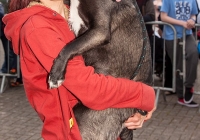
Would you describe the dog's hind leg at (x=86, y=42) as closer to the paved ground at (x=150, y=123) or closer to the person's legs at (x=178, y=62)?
the paved ground at (x=150, y=123)

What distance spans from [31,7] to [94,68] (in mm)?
465

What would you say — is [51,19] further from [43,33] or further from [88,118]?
[88,118]

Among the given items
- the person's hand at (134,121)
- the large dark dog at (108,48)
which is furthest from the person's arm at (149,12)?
the person's hand at (134,121)

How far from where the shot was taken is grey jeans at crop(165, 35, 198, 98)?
7344 millimetres

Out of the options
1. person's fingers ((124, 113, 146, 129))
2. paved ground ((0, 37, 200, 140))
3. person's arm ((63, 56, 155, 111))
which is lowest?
paved ground ((0, 37, 200, 140))

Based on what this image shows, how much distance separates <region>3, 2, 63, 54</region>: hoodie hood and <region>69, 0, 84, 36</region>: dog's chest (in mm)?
266

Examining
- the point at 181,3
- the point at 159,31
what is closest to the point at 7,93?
the point at 159,31

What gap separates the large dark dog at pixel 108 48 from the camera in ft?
7.40

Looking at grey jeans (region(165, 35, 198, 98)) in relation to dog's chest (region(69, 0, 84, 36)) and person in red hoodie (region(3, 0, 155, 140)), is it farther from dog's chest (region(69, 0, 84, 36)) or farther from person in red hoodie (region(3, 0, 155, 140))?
person in red hoodie (region(3, 0, 155, 140))

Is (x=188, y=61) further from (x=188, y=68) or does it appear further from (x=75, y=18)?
(x=75, y=18)

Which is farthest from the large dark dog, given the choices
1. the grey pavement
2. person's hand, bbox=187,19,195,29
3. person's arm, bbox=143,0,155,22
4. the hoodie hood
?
person's arm, bbox=143,0,155,22

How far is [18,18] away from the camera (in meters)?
2.17

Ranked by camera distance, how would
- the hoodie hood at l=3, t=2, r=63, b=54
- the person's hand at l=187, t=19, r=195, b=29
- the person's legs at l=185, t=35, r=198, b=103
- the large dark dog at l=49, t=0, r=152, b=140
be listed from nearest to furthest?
the hoodie hood at l=3, t=2, r=63, b=54
the large dark dog at l=49, t=0, r=152, b=140
the person's hand at l=187, t=19, r=195, b=29
the person's legs at l=185, t=35, r=198, b=103

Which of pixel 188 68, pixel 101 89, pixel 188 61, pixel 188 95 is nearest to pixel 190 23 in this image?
pixel 188 61
